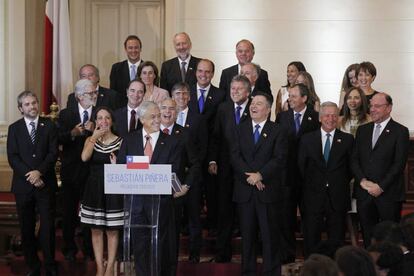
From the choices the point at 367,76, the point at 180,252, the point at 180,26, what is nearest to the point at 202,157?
the point at 180,252

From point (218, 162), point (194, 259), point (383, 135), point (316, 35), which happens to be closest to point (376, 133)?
point (383, 135)

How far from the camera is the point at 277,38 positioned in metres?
10.7

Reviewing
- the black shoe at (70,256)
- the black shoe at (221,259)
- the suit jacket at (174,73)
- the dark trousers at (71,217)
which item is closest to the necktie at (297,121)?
the suit jacket at (174,73)

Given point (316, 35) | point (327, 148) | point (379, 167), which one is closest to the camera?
point (379, 167)

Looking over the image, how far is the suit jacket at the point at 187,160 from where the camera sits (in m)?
7.01

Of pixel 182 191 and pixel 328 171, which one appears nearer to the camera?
pixel 182 191

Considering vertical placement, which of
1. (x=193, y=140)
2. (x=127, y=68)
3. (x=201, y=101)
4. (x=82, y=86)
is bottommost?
(x=193, y=140)

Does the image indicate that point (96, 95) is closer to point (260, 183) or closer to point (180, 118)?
point (180, 118)

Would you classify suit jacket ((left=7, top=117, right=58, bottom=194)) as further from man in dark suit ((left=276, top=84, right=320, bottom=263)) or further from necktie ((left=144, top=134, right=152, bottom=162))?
man in dark suit ((left=276, top=84, right=320, bottom=263))

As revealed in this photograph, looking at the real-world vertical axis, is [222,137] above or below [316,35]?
below

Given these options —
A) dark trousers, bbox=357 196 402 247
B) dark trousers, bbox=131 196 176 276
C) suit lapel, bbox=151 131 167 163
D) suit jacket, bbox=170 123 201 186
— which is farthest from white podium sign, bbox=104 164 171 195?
dark trousers, bbox=357 196 402 247

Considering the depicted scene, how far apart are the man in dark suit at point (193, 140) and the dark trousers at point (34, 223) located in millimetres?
1260

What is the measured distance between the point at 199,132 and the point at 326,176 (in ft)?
4.07

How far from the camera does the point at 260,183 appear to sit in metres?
7.09
